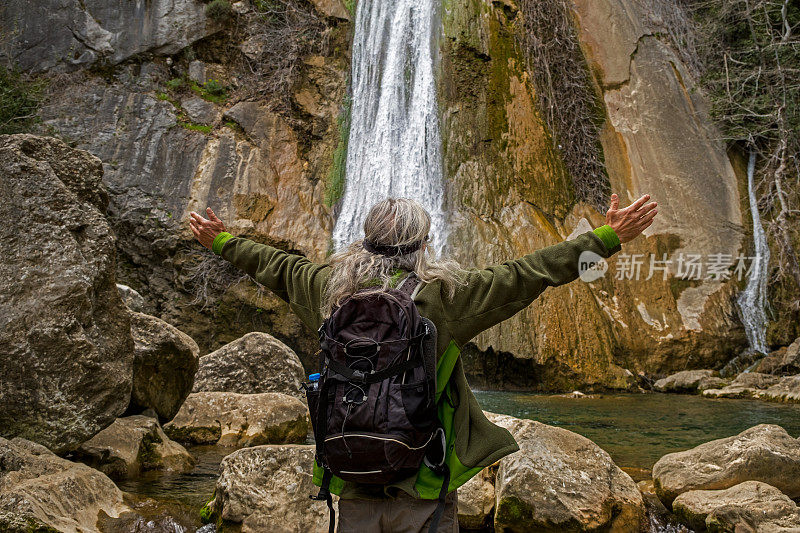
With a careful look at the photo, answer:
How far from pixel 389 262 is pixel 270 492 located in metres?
2.36

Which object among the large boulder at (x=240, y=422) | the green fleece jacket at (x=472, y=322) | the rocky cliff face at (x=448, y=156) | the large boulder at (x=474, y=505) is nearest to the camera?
the green fleece jacket at (x=472, y=322)

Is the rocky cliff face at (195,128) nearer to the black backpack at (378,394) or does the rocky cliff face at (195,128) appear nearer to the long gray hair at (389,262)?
the long gray hair at (389,262)

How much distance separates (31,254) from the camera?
4.44 metres

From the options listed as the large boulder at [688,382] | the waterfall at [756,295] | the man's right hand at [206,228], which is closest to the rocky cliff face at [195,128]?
the large boulder at [688,382]

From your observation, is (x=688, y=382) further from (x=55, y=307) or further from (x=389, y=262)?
(x=389, y=262)

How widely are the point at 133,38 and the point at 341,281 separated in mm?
13872

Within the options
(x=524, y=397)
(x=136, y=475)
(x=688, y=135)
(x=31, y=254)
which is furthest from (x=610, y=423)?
(x=688, y=135)

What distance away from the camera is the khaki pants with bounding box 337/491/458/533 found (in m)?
1.98

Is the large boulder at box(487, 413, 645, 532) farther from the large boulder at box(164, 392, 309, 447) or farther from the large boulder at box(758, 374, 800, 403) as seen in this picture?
the large boulder at box(758, 374, 800, 403)

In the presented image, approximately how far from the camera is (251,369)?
26.1 ft

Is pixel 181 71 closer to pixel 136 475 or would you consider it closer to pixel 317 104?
pixel 317 104

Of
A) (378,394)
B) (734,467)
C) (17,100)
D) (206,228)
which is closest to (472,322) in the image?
(378,394)

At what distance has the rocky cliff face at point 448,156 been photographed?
1227 cm

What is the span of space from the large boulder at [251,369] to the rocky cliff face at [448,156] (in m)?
4.14
